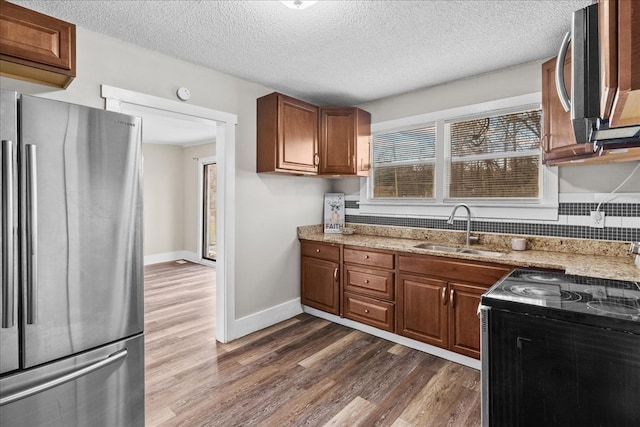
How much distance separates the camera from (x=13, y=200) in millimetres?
1380

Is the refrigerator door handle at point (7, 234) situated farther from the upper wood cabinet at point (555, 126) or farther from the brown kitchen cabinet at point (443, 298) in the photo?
the upper wood cabinet at point (555, 126)

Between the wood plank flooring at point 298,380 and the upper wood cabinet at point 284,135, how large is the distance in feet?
5.51

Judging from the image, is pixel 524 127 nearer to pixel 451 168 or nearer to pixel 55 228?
pixel 451 168

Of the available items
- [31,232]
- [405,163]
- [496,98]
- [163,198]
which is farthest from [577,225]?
[163,198]

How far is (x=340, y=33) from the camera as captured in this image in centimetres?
230

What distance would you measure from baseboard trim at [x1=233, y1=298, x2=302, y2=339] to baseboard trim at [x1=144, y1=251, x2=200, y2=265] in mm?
3674

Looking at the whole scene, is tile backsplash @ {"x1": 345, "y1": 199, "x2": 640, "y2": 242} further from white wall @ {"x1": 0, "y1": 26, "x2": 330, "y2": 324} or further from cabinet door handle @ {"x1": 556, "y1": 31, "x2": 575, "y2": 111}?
cabinet door handle @ {"x1": 556, "y1": 31, "x2": 575, "y2": 111}

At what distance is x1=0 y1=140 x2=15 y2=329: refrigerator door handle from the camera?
4.44 ft

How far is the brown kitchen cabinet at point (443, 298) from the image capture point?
2.55 meters

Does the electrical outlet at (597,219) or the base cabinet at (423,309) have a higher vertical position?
the electrical outlet at (597,219)

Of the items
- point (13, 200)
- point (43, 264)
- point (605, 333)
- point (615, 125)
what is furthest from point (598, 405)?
point (13, 200)

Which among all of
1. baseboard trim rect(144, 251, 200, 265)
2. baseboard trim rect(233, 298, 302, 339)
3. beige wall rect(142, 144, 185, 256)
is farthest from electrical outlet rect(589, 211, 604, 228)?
beige wall rect(142, 144, 185, 256)

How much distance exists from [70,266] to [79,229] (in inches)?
6.8

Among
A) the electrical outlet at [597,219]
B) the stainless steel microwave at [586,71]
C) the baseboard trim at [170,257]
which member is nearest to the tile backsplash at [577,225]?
the electrical outlet at [597,219]
